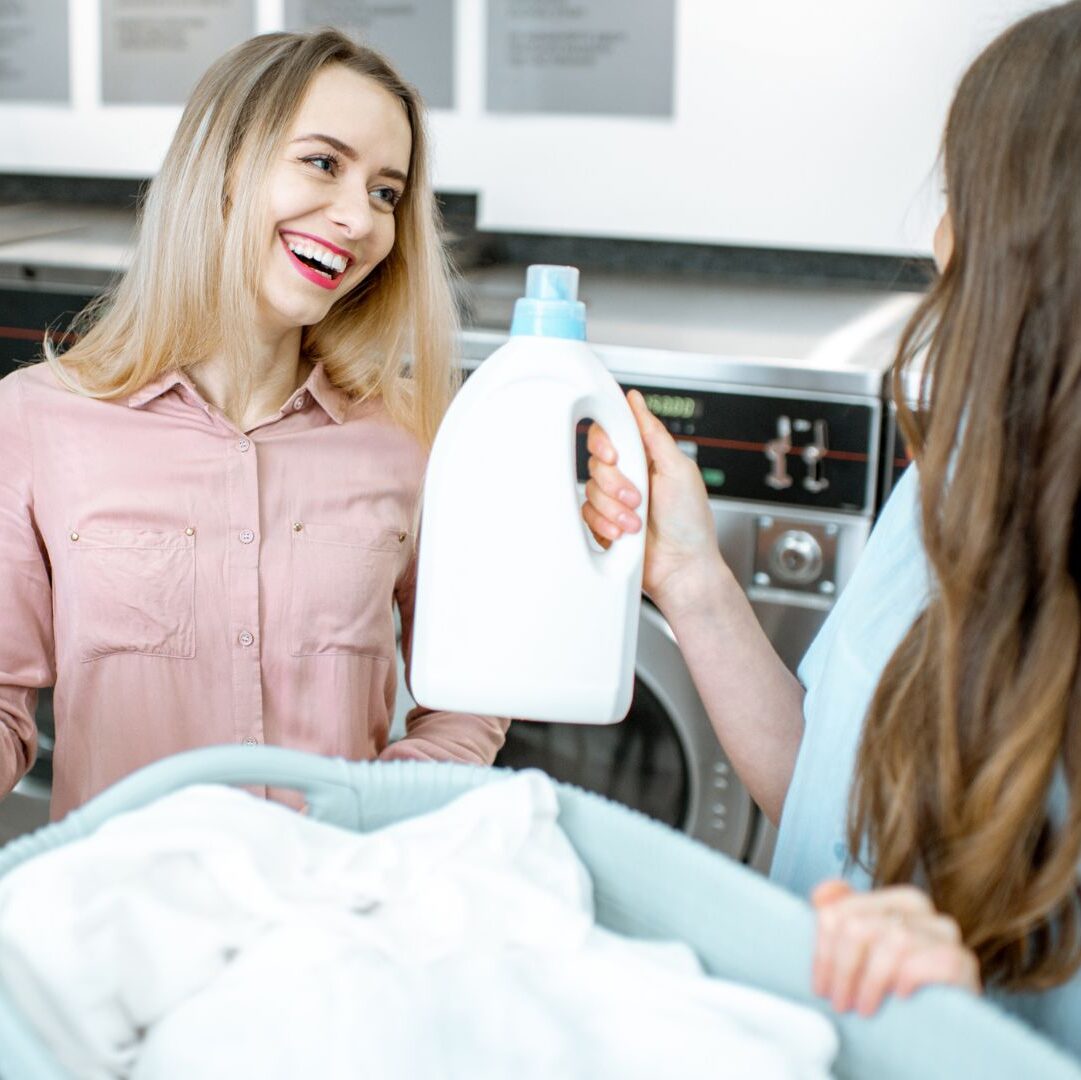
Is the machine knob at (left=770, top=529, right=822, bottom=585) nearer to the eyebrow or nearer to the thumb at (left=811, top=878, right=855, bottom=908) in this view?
the eyebrow

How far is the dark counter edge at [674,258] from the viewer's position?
234cm

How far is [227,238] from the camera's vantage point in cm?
129

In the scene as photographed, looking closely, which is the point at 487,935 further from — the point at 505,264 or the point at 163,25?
the point at 163,25

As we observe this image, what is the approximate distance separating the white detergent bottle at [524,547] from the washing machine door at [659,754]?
3.22ft

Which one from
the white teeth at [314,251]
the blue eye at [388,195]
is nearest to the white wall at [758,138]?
the blue eye at [388,195]

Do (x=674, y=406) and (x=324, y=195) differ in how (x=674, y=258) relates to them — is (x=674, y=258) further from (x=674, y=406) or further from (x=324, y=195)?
(x=324, y=195)

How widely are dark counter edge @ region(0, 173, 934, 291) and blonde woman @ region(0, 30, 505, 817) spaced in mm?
984

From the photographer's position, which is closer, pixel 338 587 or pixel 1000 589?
pixel 1000 589

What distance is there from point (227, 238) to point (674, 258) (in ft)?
4.22

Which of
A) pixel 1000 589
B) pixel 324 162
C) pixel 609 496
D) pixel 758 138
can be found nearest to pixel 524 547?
pixel 609 496

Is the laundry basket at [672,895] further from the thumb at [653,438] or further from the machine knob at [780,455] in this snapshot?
the machine knob at [780,455]

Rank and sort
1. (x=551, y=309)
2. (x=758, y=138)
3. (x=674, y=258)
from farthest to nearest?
(x=674, y=258)
(x=758, y=138)
(x=551, y=309)

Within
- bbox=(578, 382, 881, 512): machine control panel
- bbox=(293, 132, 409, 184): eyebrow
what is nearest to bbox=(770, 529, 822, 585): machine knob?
bbox=(578, 382, 881, 512): machine control panel

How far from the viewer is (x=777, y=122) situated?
7.55 feet
